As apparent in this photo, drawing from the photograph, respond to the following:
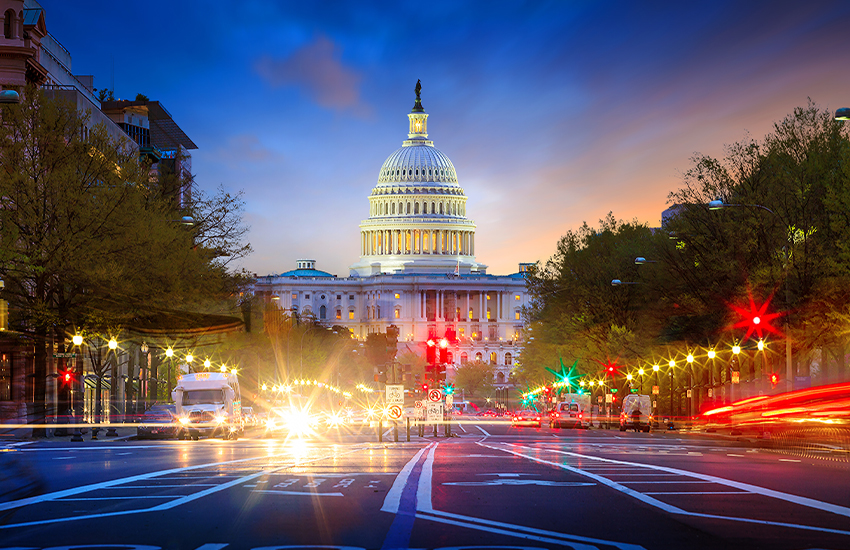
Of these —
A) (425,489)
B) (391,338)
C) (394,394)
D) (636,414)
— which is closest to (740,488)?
(425,489)

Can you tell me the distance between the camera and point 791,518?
550 inches

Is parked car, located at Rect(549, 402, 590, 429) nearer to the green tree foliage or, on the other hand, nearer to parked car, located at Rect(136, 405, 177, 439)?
the green tree foliage

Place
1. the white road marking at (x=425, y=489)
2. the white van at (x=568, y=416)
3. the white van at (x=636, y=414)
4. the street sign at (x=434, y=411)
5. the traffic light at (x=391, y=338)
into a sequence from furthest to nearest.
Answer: the white van at (x=568, y=416) → the white van at (x=636, y=414) → the street sign at (x=434, y=411) → the traffic light at (x=391, y=338) → the white road marking at (x=425, y=489)

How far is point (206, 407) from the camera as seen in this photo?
50125 millimetres

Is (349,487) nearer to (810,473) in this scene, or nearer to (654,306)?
(810,473)

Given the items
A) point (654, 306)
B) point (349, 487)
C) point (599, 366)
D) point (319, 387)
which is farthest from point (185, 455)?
point (319, 387)

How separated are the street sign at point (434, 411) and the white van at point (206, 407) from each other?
8582mm

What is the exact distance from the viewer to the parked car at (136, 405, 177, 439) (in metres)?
49.0

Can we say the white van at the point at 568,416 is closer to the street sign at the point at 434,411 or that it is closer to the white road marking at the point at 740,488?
the street sign at the point at 434,411

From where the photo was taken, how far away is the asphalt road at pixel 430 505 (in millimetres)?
12148

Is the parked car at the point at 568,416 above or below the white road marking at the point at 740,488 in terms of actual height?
below

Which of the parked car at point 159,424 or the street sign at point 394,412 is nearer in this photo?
the street sign at point 394,412

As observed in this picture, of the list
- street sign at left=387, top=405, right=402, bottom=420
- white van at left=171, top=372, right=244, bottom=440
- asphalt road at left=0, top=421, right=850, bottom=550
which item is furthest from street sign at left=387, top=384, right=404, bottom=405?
asphalt road at left=0, top=421, right=850, bottom=550

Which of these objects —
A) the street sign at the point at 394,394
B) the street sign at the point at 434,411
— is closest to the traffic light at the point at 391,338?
the street sign at the point at 394,394
